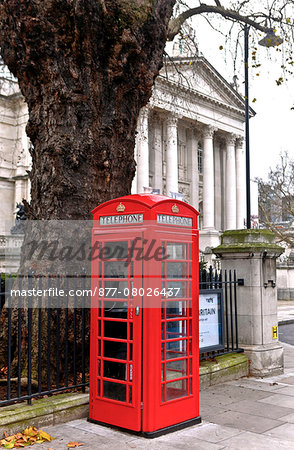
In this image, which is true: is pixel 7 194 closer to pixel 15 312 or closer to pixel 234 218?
pixel 234 218

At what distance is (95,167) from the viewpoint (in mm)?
6707

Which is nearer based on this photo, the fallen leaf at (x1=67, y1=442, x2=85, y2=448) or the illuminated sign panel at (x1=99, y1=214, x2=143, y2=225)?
the fallen leaf at (x1=67, y1=442, x2=85, y2=448)

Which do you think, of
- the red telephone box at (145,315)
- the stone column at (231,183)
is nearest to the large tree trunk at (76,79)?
the red telephone box at (145,315)

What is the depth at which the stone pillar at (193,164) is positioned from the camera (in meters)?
51.5

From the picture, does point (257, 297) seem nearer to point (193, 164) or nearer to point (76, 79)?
point (76, 79)

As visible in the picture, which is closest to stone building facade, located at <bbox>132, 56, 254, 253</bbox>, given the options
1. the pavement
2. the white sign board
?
the white sign board

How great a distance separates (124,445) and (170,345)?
3.48 ft

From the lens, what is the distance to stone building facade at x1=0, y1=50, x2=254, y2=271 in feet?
135

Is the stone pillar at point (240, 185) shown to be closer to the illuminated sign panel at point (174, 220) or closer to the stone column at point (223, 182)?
the stone column at point (223, 182)

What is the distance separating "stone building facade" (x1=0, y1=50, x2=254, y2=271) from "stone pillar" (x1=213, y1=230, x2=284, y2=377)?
31.0m

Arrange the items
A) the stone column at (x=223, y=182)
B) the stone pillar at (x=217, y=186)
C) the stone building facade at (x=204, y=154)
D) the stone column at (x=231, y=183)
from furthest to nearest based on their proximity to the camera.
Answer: the stone column at (x=223, y=182), the stone pillar at (x=217, y=186), the stone column at (x=231, y=183), the stone building facade at (x=204, y=154)

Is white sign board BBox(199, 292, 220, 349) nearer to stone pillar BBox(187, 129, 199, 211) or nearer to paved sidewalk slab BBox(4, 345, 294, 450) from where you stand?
paved sidewalk slab BBox(4, 345, 294, 450)

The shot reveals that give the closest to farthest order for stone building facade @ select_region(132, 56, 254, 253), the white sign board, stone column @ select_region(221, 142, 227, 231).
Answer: the white sign board
stone building facade @ select_region(132, 56, 254, 253)
stone column @ select_region(221, 142, 227, 231)

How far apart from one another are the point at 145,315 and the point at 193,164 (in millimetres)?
47717
